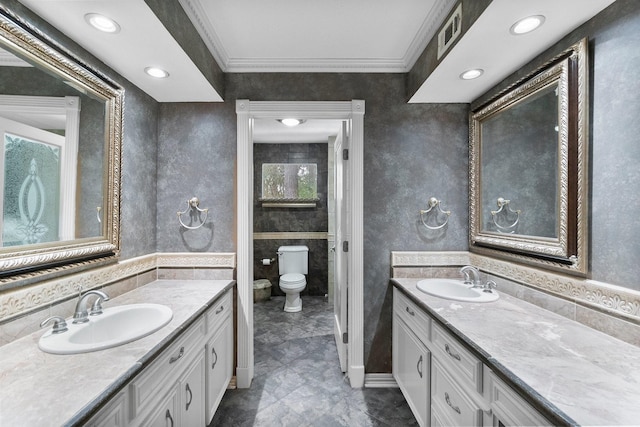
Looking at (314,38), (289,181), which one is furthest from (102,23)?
(289,181)

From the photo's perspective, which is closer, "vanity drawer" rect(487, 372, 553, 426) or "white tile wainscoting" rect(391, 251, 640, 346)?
"vanity drawer" rect(487, 372, 553, 426)

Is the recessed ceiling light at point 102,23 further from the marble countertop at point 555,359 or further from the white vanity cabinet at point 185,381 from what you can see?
the marble countertop at point 555,359

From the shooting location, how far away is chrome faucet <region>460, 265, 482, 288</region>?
1837 mm

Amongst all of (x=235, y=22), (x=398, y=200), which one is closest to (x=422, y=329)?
(x=398, y=200)

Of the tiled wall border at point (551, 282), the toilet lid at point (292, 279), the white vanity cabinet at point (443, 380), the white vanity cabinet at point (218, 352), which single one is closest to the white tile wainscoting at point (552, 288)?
the tiled wall border at point (551, 282)

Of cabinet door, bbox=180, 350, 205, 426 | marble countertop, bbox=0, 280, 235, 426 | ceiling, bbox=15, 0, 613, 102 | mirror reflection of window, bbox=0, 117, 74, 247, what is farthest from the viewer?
cabinet door, bbox=180, 350, 205, 426

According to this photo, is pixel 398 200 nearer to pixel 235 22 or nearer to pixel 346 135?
pixel 346 135

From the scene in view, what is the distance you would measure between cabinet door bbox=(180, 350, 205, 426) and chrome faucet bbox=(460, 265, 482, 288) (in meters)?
1.68

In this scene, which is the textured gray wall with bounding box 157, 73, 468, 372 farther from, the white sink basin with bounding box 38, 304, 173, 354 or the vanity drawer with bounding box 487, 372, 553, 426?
the vanity drawer with bounding box 487, 372, 553, 426

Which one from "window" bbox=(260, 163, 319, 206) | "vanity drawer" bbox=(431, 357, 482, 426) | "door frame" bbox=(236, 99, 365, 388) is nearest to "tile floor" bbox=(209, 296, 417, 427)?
"door frame" bbox=(236, 99, 365, 388)

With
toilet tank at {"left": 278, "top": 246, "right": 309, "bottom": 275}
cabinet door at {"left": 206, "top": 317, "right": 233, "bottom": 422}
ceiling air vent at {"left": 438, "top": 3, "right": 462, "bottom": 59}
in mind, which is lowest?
cabinet door at {"left": 206, "top": 317, "right": 233, "bottom": 422}

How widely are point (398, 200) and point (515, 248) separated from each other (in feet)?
2.62

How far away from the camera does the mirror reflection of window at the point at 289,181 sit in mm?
4414

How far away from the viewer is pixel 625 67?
1.14 metres
